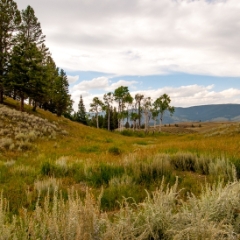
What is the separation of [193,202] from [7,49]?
1525 inches

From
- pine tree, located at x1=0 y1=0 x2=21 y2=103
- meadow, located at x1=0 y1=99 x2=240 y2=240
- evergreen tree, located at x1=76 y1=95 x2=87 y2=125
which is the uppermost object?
pine tree, located at x1=0 y1=0 x2=21 y2=103

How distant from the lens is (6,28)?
34.0m

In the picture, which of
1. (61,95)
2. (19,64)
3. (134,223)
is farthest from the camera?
(61,95)

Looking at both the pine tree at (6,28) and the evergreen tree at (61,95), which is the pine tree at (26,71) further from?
the evergreen tree at (61,95)

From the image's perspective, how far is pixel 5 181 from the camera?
618cm

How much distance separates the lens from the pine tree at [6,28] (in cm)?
3231

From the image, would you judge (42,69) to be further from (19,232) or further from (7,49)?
(19,232)

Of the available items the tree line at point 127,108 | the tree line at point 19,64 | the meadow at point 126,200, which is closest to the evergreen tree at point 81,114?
the tree line at point 127,108

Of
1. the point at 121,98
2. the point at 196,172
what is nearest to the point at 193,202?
the point at 196,172

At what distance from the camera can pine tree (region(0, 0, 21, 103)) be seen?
32.3 metres

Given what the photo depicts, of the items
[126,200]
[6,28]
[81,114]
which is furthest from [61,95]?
[126,200]

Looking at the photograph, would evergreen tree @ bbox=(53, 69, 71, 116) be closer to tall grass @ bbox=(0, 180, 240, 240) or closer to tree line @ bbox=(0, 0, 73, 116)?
tree line @ bbox=(0, 0, 73, 116)

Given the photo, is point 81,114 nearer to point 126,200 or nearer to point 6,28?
point 6,28

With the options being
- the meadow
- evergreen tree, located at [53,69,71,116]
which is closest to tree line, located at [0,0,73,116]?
evergreen tree, located at [53,69,71,116]
